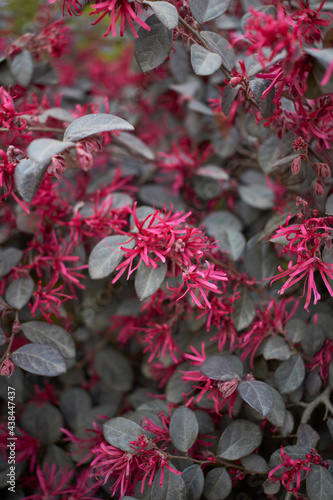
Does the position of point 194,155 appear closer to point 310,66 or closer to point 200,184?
point 200,184

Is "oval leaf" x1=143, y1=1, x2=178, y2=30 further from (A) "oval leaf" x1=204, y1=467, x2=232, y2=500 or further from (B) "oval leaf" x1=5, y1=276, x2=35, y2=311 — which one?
(A) "oval leaf" x1=204, y1=467, x2=232, y2=500

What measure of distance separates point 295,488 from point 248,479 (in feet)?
0.44

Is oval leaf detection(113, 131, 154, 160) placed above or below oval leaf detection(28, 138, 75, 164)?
below

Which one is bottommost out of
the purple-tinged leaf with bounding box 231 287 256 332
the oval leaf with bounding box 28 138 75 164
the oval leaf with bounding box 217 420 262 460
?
the oval leaf with bounding box 217 420 262 460

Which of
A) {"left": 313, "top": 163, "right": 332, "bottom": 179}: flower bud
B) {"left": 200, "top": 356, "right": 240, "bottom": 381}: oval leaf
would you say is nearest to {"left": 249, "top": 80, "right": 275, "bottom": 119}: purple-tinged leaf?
{"left": 313, "top": 163, "right": 332, "bottom": 179}: flower bud

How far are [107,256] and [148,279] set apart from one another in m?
0.08

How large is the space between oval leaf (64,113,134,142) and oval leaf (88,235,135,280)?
16 cm

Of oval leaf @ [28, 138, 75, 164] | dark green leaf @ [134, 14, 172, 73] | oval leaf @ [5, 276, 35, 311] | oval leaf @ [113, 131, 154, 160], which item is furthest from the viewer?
oval leaf @ [113, 131, 154, 160]

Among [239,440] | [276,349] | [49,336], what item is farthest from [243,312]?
[49,336]

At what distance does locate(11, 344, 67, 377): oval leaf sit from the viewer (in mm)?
594

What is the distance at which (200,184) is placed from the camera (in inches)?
38.3

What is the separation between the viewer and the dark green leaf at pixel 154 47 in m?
0.58

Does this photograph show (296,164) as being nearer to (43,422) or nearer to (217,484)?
(217,484)

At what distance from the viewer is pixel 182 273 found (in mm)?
586
